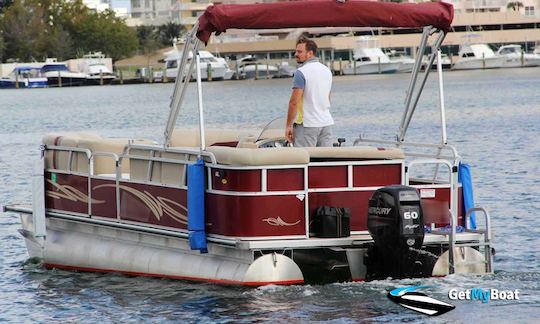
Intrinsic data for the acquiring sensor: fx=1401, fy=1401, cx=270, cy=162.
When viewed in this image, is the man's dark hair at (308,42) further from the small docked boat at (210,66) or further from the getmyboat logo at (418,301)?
the small docked boat at (210,66)

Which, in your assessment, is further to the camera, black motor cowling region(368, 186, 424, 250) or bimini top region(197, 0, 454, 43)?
bimini top region(197, 0, 454, 43)

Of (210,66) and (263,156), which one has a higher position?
(263,156)

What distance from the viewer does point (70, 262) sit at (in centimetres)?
1489

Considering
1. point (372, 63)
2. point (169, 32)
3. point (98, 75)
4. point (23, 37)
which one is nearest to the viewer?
point (372, 63)

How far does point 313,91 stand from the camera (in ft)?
43.6

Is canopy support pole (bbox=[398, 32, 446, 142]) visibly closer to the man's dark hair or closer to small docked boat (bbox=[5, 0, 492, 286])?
small docked boat (bbox=[5, 0, 492, 286])

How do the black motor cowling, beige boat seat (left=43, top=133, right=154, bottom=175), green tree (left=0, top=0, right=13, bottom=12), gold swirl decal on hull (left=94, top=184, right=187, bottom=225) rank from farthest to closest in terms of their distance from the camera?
green tree (left=0, top=0, right=13, bottom=12) → beige boat seat (left=43, top=133, right=154, bottom=175) → gold swirl decal on hull (left=94, top=184, right=187, bottom=225) → the black motor cowling

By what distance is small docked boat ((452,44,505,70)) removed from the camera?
10556cm

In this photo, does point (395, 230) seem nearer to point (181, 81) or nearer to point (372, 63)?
point (181, 81)

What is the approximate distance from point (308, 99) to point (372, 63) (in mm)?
91271

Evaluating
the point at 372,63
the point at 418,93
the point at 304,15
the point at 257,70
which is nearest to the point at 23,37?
the point at 257,70

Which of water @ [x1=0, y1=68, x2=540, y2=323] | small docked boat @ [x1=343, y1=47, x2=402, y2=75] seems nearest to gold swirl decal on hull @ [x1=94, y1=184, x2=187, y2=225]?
water @ [x1=0, y1=68, x2=540, y2=323]

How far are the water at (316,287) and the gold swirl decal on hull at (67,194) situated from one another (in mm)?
794

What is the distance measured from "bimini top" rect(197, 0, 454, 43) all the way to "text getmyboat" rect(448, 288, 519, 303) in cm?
252
